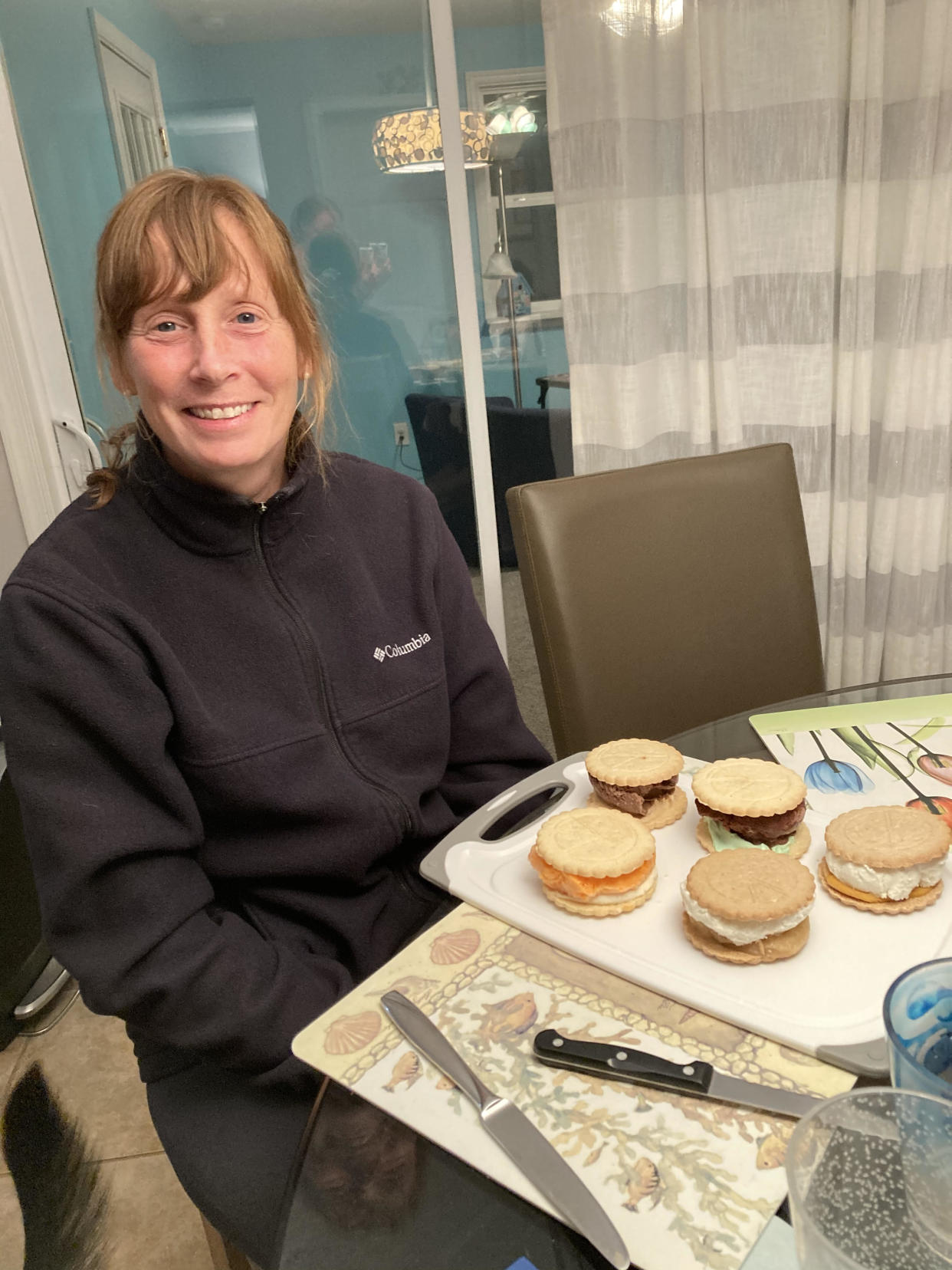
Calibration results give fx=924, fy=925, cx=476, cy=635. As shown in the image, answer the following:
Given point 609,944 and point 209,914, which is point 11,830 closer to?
point 209,914

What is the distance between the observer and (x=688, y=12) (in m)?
1.91

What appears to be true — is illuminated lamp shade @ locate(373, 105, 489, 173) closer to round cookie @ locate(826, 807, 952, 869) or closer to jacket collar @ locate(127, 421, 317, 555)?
jacket collar @ locate(127, 421, 317, 555)

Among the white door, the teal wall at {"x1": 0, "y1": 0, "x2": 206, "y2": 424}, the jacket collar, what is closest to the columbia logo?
the jacket collar

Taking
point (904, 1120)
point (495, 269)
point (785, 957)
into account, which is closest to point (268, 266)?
point (785, 957)

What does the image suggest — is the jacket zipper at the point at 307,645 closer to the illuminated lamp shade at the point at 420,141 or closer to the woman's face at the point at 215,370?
the woman's face at the point at 215,370

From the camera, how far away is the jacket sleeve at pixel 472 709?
125 centimetres

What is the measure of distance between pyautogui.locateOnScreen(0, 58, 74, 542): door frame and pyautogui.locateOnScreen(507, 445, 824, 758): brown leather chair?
1.34 m

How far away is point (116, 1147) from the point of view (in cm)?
167

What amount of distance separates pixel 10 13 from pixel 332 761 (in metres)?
2.01

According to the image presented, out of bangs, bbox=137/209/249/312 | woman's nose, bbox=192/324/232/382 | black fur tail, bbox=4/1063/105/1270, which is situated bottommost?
black fur tail, bbox=4/1063/105/1270

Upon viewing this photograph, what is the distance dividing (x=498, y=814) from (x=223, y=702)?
1.08ft

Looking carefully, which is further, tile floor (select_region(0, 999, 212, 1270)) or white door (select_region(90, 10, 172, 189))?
white door (select_region(90, 10, 172, 189))

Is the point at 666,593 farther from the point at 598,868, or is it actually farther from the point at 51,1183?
the point at 51,1183

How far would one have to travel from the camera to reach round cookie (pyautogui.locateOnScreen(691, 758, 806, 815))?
0.82 m
